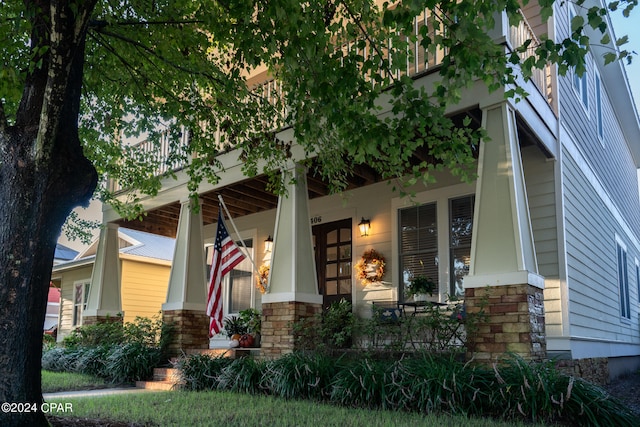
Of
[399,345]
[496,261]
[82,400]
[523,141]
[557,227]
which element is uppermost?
[523,141]

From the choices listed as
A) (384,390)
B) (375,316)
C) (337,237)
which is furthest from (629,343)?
(384,390)

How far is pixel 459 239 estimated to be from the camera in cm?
898

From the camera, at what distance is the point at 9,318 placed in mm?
3957

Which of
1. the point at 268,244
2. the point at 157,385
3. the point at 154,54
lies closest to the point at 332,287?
the point at 268,244

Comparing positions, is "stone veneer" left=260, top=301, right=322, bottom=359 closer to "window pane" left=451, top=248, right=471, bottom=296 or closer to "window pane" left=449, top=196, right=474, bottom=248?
"window pane" left=451, top=248, right=471, bottom=296

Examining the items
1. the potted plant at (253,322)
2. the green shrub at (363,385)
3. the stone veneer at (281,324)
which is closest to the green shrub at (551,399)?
the green shrub at (363,385)

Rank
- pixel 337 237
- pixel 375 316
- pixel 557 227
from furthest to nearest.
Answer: pixel 337 237 → pixel 557 227 → pixel 375 316

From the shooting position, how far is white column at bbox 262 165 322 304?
834cm

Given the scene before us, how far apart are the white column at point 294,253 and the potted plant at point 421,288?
1559mm

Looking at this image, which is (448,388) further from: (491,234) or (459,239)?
(459,239)

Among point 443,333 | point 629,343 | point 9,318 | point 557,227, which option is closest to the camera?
point 9,318

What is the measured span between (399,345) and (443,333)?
60 centimetres

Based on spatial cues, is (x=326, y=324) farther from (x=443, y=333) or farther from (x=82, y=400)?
(x=82, y=400)

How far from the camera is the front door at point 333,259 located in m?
10.6
